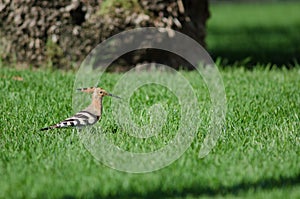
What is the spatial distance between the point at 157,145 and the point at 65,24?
11.5 ft

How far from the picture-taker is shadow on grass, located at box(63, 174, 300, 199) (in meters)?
3.39

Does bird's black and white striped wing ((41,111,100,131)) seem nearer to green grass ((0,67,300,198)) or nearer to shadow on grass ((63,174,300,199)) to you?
green grass ((0,67,300,198))

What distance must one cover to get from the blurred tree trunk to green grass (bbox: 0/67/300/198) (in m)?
1.28

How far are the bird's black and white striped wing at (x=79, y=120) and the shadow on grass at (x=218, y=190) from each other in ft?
3.11

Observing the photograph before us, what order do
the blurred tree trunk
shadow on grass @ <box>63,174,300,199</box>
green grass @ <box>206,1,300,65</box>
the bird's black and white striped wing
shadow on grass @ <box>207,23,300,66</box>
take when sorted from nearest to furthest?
shadow on grass @ <box>63,174,300,199</box> → the bird's black and white striped wing → the blurred tree trunk → shadow on grass @ <box>207,23,300,66</box> → green grass @ <box>206,1,300,65</box>

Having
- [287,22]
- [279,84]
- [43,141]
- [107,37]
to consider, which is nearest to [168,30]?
[107,37]

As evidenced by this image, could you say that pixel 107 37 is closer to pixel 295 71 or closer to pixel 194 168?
pixel 295 71

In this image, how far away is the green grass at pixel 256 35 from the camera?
10781mm

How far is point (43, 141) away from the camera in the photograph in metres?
4.38

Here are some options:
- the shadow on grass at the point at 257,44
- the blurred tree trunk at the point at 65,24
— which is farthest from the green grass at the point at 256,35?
the blurred tree trunk at the point at 65,24

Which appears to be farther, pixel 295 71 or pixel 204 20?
pixel 204 20

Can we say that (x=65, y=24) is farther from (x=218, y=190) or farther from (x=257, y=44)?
(x=257, y=44)

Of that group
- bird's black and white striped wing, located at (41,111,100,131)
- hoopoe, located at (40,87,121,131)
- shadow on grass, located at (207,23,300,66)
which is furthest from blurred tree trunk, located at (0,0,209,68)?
bird's black and white striped wing, located at (41,111,100,131)

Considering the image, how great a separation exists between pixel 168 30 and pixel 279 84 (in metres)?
1.48
